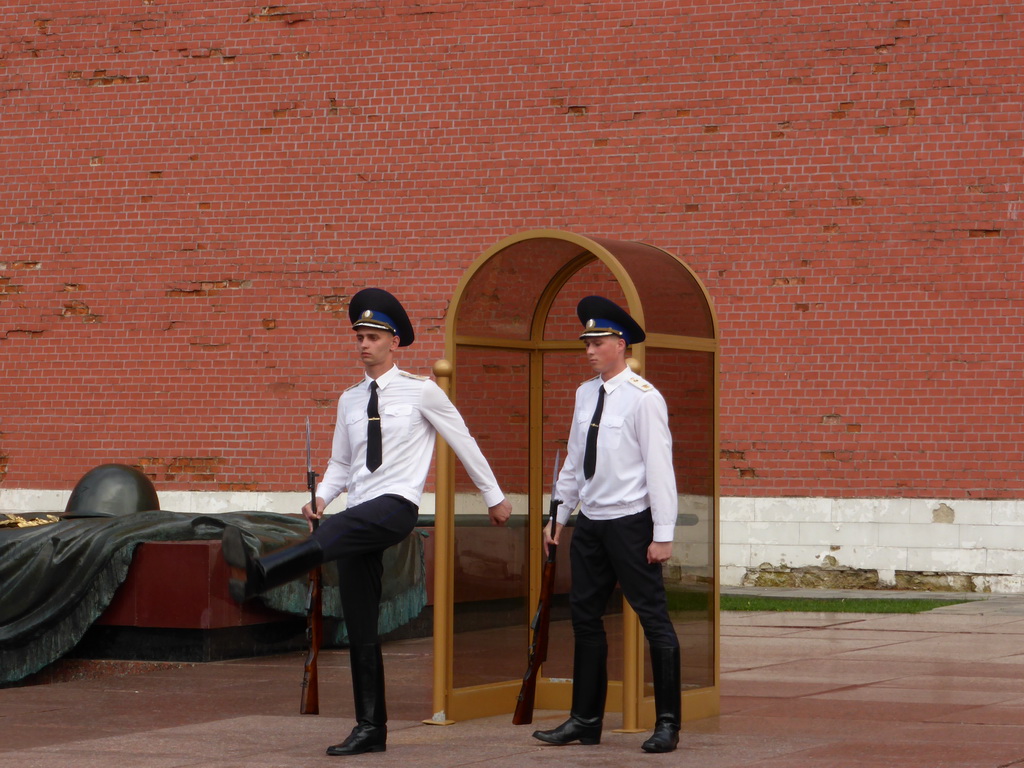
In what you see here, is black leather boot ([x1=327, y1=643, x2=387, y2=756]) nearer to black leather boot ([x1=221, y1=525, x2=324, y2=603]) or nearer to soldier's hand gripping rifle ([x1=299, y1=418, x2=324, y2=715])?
black leather boot ([x1=221, y1=525, x2=324, y2=603])

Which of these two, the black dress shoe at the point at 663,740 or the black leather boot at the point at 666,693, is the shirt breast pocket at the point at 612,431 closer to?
the black leather boot at the point at 666,693

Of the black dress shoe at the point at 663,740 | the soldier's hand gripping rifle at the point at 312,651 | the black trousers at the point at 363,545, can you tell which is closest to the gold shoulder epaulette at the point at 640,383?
the black trousers at the point at 363,545

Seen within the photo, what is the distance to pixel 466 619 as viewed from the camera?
7566mm

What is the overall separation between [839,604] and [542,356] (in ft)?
21.4

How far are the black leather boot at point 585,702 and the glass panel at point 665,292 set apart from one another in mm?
1466

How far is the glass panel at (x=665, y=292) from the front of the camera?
7246 mm

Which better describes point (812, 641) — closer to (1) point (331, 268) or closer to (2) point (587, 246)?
(2) point (587, 246)

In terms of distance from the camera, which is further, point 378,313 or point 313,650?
point 313,650

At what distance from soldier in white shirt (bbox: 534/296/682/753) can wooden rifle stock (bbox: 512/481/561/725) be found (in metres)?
0.31

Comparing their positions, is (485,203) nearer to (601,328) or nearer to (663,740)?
(601,328)

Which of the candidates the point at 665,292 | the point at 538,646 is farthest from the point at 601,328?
the point at 538,646

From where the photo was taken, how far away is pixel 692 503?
289 inches

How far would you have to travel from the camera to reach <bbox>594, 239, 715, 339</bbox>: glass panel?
7246mm

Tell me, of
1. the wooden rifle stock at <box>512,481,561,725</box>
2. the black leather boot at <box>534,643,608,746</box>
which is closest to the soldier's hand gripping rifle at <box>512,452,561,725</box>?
the wooden rifle stock at <box>512,481,561,725</box>
